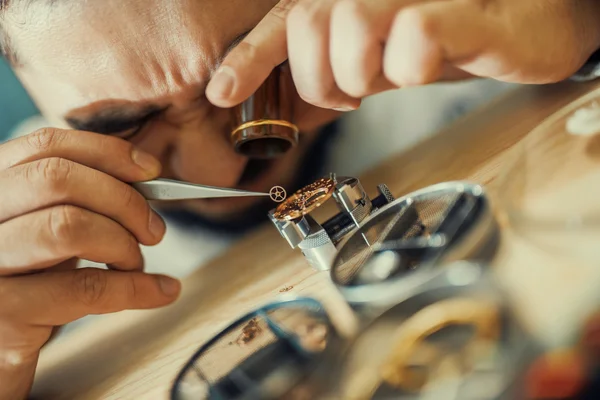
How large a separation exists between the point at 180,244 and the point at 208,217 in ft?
0.20

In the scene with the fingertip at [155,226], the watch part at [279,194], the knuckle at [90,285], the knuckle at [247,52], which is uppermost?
Result: the knuckle at [247,52]

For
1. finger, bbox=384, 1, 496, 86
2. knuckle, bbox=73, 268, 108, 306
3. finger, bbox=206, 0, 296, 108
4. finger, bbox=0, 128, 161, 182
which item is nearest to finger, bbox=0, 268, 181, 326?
knuckle, bbox=73, 268, 108, 306

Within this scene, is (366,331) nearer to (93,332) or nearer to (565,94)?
(565,94)

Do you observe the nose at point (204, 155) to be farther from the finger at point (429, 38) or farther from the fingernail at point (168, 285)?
the finger at point (429, 38)

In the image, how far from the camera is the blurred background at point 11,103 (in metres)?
0.69

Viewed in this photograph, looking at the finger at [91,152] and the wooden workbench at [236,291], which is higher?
the finger at [91,152]

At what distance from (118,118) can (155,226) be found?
125mm

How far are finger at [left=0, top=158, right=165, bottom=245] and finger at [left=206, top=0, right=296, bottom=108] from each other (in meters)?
0.15

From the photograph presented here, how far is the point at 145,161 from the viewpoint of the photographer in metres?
0.55

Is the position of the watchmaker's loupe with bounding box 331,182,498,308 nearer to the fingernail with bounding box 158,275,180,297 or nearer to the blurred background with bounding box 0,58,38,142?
the fingernail with bounding box 158,275,180,297

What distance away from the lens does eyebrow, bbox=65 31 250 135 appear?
0.59 metres

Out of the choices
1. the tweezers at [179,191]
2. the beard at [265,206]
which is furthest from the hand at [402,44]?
the beard at [265,206]

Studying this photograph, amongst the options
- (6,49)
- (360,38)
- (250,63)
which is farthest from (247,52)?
(6,49)

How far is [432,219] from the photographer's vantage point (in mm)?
378
